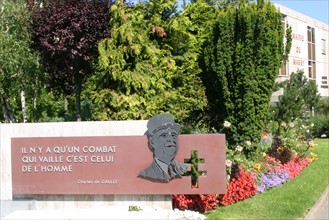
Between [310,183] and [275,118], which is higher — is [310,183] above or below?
below

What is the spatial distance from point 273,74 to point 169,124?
3.96 m

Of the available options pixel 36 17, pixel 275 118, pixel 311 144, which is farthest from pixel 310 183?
pixel 36 17

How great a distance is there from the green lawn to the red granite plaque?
1.82 feet

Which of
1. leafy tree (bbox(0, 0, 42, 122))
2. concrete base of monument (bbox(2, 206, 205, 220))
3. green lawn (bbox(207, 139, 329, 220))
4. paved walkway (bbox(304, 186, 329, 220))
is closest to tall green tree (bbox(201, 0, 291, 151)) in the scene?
green lawn (bbox(207, 139, 329, 220))

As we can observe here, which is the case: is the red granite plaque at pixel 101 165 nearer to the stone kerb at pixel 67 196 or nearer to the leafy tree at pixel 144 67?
the stone kerb at pixel 67 196

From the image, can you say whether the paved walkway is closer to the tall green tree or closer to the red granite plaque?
the red granite plaque

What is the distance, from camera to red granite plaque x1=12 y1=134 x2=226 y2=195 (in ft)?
26.2

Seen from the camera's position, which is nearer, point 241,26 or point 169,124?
point 169,124

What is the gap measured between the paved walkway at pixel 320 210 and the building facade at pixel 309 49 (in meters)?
25.3

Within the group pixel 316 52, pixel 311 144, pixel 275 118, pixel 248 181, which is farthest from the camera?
pixel 316 52

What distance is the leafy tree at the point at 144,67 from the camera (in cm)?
1020

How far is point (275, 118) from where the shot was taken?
17547mm

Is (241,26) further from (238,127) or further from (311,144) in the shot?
(311,144)

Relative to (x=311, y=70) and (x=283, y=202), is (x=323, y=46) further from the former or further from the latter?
(x=283, y=202)
